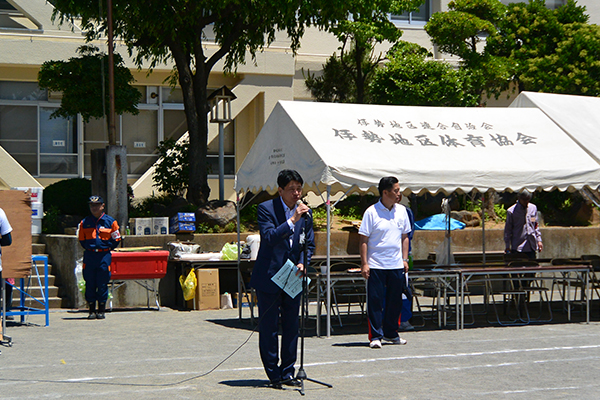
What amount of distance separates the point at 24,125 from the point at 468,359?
1924 cm

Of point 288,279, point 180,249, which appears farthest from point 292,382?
point 180,249

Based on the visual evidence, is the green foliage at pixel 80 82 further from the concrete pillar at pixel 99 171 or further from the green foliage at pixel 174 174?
the green foliage at pixel 174 174

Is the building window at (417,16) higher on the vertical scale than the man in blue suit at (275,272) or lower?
higher

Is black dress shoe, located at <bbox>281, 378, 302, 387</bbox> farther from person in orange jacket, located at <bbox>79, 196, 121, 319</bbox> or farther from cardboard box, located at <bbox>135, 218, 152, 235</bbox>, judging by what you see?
cardboard box, located at <bbox>135, 218, 152, 235</bbox>

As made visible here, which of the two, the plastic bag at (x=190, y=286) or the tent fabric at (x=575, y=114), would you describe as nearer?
the tent fabric at (x=575, y=114)

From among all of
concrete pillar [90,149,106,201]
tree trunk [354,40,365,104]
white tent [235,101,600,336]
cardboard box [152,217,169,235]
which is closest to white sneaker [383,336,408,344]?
white tent [235,101,600,336]

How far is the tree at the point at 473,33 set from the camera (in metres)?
22.4

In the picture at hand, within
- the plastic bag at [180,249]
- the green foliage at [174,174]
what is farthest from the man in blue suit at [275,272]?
the green foliage at [174,174]

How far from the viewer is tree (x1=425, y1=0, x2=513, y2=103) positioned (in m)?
22.4

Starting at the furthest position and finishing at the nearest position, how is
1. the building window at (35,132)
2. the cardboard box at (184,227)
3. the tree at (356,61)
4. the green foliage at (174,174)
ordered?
1. the building window at (35,132)
2. the tree at (356,61)
3. the green foliage at (174,174)
4. the cardboard box at (184,227)

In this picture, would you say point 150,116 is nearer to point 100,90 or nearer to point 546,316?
point 100,90

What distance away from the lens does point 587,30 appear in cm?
2441

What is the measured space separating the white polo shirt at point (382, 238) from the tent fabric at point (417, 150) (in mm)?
887

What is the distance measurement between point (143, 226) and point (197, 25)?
5537 mm
